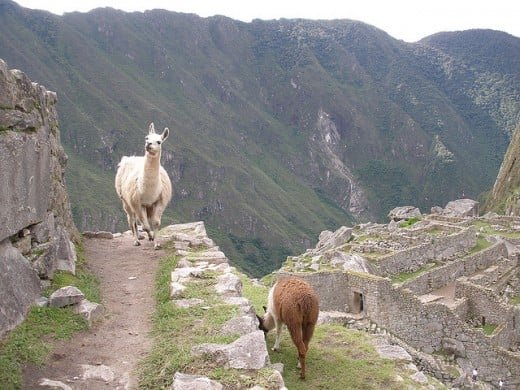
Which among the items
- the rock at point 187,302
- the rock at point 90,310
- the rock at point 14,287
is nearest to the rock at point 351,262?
the rock at point 187,302

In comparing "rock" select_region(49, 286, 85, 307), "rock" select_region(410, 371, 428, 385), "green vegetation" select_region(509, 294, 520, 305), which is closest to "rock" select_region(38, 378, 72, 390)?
"rock" select_region(49, 286, 85, 307)

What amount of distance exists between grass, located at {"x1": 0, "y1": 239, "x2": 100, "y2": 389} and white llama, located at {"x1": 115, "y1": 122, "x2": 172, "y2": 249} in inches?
147

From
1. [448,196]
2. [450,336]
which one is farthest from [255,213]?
[450,336]

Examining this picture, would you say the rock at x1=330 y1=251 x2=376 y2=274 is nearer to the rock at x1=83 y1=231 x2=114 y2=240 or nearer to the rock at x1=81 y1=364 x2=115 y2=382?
the rock at x1=83 y1=231 x2=114 y2=240

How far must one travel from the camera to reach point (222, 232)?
135 metres

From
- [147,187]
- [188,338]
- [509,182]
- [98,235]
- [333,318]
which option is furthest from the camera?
[509,182]

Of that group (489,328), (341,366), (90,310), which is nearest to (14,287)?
(90,310)

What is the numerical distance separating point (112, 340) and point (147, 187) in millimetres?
5229

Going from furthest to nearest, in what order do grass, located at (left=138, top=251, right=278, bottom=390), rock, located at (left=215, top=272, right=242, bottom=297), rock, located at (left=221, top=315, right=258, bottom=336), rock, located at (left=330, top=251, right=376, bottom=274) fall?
1. rock, located at (left=330, top=251, right=376, bottom=274)
2. rock, located at (left=215, top=272, right=242, bottom=297)
3. rock, located at (left=221, top=315, right=258, bottom=336)
4. grass, located at (left=138, top=251, right=278, bottom=390)

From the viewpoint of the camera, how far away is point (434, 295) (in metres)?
20.1

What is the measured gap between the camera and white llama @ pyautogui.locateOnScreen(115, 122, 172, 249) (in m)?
11.5

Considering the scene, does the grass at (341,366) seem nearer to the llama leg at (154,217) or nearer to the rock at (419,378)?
the rock at (419,378)

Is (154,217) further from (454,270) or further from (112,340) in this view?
(454,270)

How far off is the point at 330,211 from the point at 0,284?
163 meters
